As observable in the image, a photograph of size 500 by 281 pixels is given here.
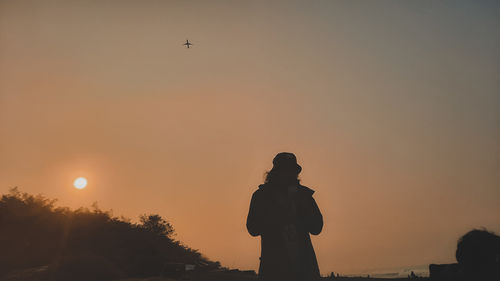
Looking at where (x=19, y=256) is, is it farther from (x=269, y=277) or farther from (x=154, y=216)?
(x=269, y=277)

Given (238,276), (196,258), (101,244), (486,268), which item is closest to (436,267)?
(486,268)

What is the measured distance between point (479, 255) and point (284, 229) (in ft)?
16.0

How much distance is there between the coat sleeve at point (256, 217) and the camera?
7441mm

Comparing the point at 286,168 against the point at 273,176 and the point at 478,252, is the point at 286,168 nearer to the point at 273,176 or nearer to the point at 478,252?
the point at 273,176

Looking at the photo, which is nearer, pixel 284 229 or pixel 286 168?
pixel 284 229

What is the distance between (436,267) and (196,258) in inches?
1068

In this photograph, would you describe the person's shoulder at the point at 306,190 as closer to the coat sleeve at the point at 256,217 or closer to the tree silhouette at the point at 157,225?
the coat sleeve at the point at 256,217

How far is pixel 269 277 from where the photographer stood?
698 cm

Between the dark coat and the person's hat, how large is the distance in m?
0.37

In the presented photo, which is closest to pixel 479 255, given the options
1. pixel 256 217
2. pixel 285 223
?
pixel 285 223

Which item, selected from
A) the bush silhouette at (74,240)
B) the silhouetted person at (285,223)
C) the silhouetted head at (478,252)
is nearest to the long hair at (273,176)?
the silhouetted person at (285,223)

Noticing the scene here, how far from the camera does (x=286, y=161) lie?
755 centimetres

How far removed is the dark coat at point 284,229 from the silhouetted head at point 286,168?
0.19 m

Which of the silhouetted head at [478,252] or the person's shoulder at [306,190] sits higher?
the person's shoulder at [306,190]
